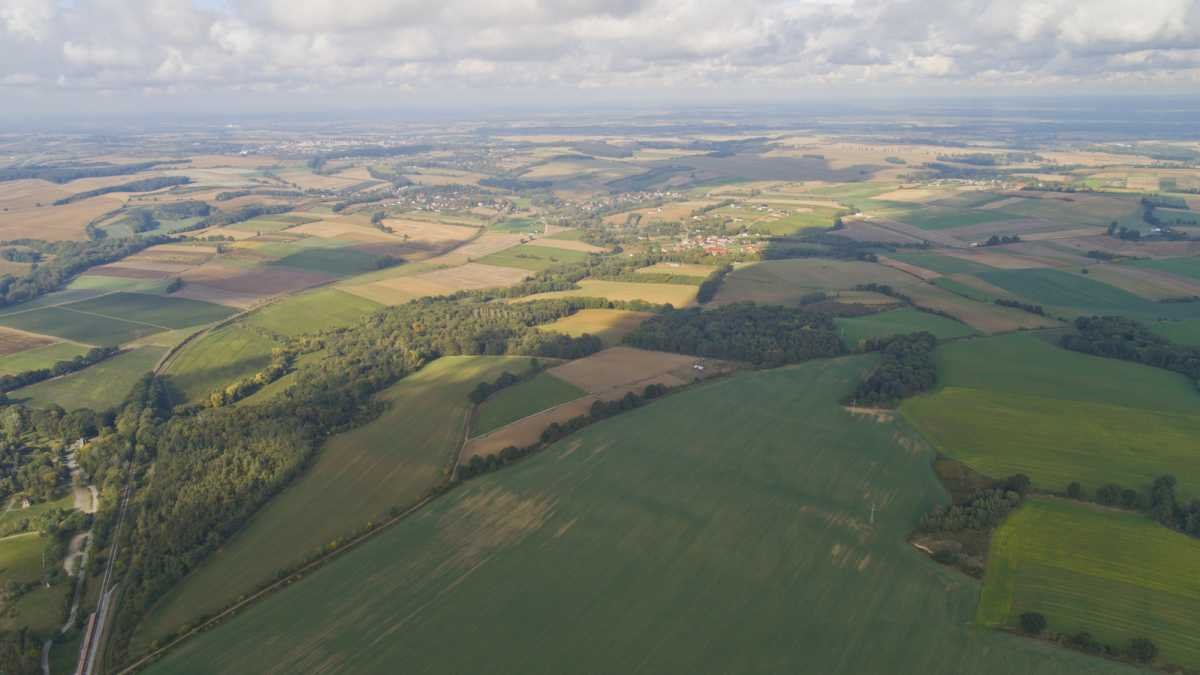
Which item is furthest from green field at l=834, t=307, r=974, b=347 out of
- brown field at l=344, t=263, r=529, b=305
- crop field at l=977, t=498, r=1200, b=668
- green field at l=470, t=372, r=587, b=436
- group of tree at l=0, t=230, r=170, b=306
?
group of tree at l=0, t=230, r=170, b=306

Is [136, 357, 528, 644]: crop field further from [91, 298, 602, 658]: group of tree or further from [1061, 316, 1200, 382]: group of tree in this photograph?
[1061, 316, 1200, 382]: group of tree

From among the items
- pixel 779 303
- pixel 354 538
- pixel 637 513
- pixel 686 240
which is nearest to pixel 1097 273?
pixel 779 303

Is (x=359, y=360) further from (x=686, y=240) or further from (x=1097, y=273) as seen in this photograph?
(x=1097, y=273)

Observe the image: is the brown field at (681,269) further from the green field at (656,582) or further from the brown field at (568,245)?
the green field at (656,582)

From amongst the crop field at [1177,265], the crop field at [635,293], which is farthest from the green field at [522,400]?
the crop field at [1177,265]

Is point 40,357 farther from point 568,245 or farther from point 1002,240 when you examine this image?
point 1002,240

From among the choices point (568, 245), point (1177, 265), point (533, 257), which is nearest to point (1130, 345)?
point (1177, 265)
